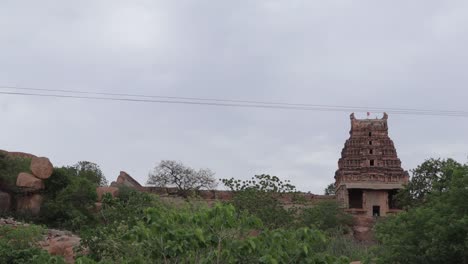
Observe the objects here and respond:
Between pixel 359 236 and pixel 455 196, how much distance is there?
19.3 meters

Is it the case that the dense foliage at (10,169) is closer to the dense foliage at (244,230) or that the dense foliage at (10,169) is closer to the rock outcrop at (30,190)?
the rock outcrop at (30,190)

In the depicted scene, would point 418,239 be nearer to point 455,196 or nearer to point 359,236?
point 455,196

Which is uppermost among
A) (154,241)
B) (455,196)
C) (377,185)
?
(377,185)

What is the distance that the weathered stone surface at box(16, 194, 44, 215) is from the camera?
26.9 m

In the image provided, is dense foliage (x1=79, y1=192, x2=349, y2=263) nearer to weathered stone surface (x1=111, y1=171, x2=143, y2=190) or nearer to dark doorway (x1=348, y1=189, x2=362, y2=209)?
weathered stone surface (x1=111, y1=171, x2=143, y2=190)

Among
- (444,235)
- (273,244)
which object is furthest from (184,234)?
(444,235)

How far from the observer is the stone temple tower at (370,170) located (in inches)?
1421

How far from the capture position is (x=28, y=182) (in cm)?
2691

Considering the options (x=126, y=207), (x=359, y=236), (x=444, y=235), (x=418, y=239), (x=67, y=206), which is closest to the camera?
(x=444, y=235)

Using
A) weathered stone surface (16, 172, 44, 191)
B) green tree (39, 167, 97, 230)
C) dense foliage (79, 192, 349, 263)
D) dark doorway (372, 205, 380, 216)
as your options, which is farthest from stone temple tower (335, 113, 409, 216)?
dense foliage (79, 192, 349, 263)

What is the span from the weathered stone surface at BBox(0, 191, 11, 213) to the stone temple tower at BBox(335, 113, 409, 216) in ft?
57.2

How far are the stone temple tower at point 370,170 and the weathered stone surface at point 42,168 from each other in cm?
1605

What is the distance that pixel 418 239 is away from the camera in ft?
40.0

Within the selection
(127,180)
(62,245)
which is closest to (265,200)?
(62,245)
